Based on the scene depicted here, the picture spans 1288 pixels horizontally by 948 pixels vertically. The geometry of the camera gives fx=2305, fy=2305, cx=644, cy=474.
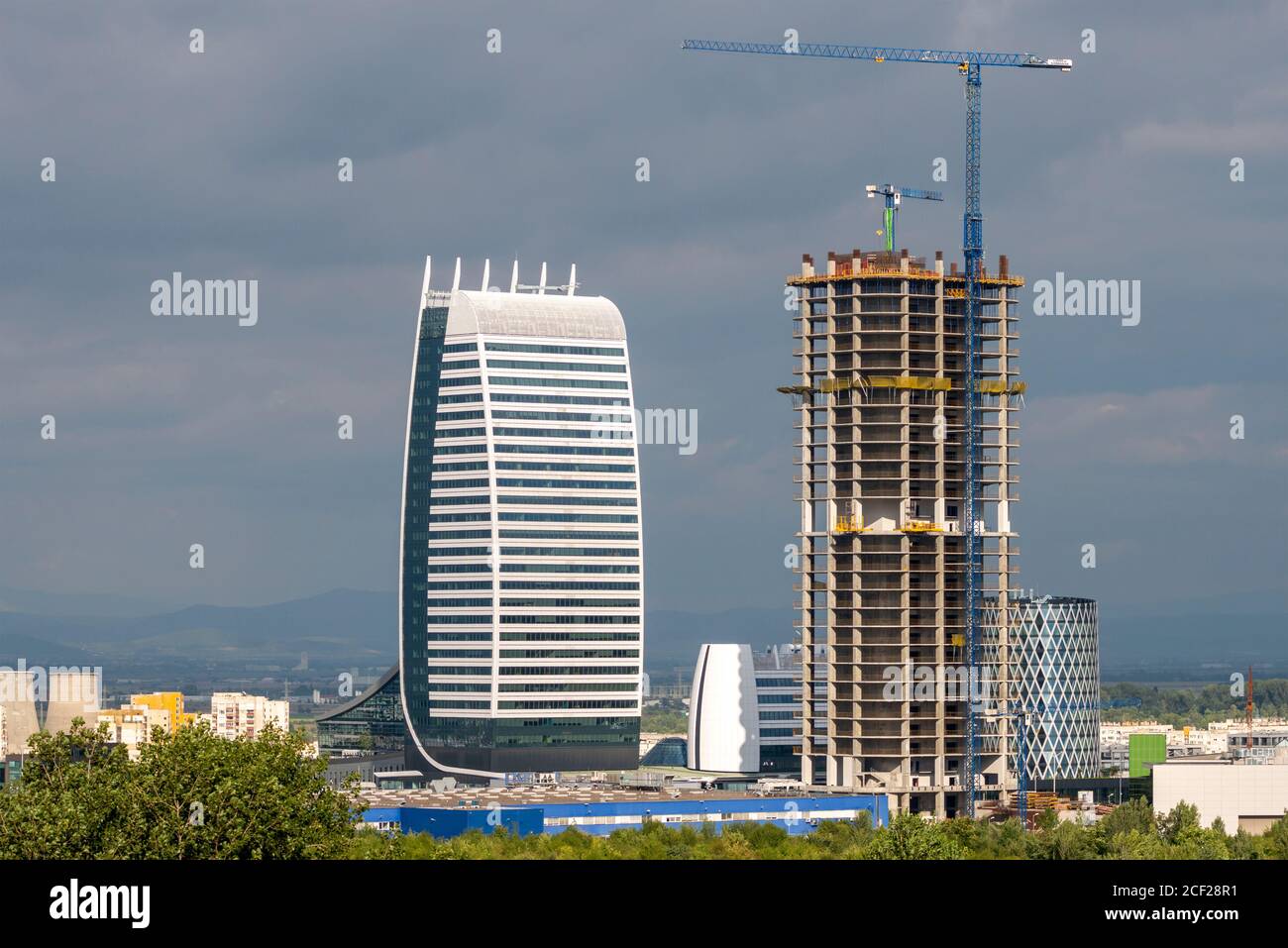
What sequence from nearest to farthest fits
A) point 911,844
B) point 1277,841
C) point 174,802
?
point 174,802 < point 911,844 < point 1277,841

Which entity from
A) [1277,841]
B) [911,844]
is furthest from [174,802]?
[1277,841]

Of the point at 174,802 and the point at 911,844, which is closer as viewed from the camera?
the point at 174,802

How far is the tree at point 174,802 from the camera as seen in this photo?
103188 mm

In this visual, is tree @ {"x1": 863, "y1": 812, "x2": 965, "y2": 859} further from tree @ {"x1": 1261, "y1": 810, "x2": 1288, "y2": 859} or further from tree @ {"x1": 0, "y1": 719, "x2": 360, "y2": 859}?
tree @ {"x1": 0, "y1": 719, "x2": 360, "y2": 859}

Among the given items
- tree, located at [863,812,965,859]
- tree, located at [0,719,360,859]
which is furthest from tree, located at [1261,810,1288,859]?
tree, located at [0,719,360,859]

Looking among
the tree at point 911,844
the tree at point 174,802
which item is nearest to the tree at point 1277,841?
the tree at point 911,844

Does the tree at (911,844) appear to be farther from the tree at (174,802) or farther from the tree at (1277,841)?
the tree at (174,802)

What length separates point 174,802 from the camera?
10862 cm

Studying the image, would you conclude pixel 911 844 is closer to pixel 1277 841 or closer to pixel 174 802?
pixel 1277 841

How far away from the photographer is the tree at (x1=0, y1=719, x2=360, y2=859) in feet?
339

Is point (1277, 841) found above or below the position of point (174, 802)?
below
